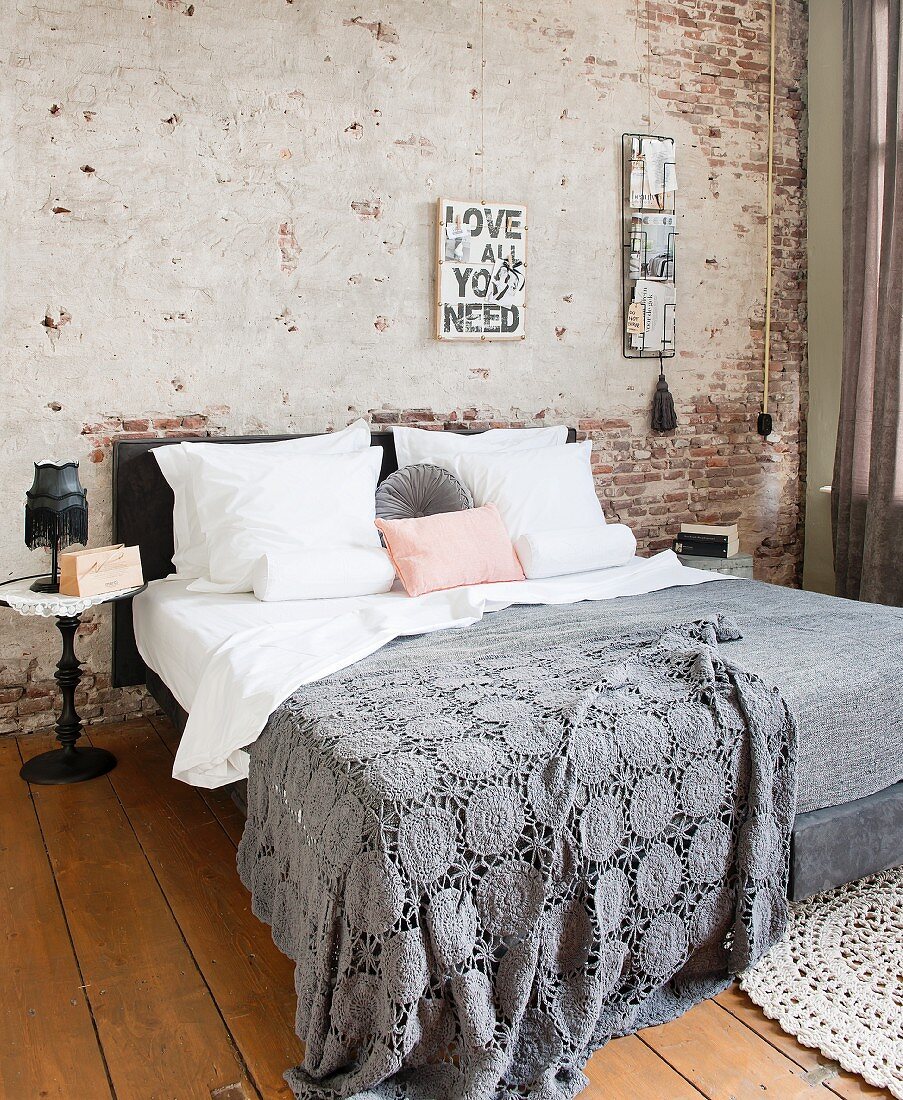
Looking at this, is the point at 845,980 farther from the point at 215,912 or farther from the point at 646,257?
the point at 646,257

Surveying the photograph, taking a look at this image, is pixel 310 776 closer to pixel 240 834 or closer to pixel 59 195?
pixel 240 834

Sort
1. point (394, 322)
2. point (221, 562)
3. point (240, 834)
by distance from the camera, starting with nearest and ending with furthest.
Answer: point (240, 834) → point (221, 562) → point (394, 322)

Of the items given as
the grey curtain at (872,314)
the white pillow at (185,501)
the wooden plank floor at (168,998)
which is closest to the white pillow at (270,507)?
the white pillow at (185,501)

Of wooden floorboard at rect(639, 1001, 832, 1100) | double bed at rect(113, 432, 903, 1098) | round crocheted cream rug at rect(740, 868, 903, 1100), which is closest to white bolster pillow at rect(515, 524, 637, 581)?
double bed at rect(113, 432, 903, 1098)

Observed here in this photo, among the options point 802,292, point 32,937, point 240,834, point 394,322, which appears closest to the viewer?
point 32,937

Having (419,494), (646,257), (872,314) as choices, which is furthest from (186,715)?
(872,314)

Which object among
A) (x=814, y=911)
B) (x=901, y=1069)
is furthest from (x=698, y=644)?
(x=901, y=1069)

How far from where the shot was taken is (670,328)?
4.62 metres

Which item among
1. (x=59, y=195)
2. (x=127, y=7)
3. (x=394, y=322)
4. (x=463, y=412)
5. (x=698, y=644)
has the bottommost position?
(x=698, y=644)

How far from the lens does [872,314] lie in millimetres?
4480

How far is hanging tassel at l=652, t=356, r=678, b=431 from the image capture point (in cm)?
461

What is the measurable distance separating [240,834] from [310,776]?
0.96 meters

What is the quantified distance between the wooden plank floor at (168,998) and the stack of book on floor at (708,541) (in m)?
2.50

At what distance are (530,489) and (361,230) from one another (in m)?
1.25
